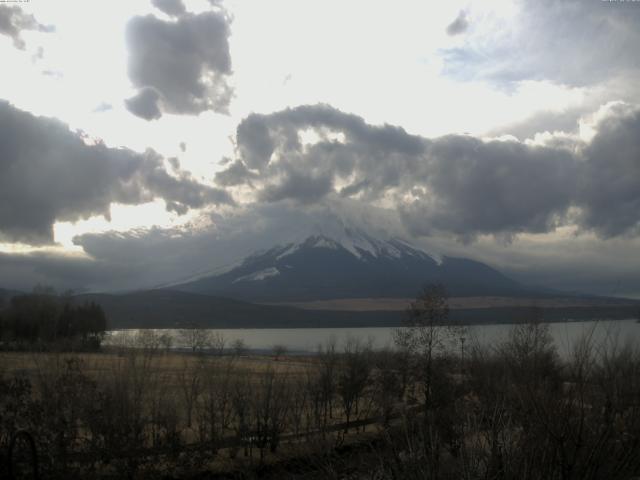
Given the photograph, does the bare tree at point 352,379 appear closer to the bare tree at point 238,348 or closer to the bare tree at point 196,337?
the bare tree at point 238,348

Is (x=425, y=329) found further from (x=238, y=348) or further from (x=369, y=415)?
(x=238, y=348)

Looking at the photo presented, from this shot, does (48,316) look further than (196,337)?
No

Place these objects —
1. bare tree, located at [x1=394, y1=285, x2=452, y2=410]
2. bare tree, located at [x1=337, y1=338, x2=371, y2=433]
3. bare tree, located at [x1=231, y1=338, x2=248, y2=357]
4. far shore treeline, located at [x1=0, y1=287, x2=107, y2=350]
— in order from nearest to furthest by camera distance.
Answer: bare tree, located at [x1=337, y1=338, x2=371, y2=433] → bare tree, located at [x1=394, y1=285, x2=452, y2=410] → bare tree, located at [x1=231, y1=338, x2=248, y2=357] → far shore treeline, located at [x1=0, y1=287, x2=107, y2=350]

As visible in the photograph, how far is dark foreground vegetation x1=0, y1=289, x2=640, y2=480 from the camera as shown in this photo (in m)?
7.67

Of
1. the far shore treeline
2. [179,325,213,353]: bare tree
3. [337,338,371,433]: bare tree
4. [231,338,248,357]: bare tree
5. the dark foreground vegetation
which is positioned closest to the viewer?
the dark foreground vegetation

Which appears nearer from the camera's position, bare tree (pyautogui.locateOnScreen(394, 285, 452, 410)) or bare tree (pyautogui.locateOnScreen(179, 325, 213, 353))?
bare tree (pyautogui.locateOnScreen(394, 285, 452, 410))

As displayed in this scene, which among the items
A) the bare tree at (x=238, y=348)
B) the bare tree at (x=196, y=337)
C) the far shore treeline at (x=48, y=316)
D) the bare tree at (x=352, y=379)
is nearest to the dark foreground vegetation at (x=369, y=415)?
the bare tree at (x=352, y=379)

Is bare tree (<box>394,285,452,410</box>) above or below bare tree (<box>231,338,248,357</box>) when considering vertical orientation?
above

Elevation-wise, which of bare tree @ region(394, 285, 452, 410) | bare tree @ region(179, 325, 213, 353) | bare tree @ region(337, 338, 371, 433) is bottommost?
Result: bare tree @ region(179, 325, 213, 353)

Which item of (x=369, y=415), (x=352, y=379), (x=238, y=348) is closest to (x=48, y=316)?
(x=238, y=348)

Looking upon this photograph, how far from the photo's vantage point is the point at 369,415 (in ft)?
142

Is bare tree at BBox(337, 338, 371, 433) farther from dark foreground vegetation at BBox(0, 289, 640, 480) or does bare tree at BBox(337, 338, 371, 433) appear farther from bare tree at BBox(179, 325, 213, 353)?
bare tree at BBox(179, 325, 213, 353)

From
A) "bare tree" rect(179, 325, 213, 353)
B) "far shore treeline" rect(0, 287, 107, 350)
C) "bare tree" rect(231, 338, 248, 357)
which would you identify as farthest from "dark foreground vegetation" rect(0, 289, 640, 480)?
"bare tree" rect(179, 325, 213, 353)

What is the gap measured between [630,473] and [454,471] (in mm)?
2589
